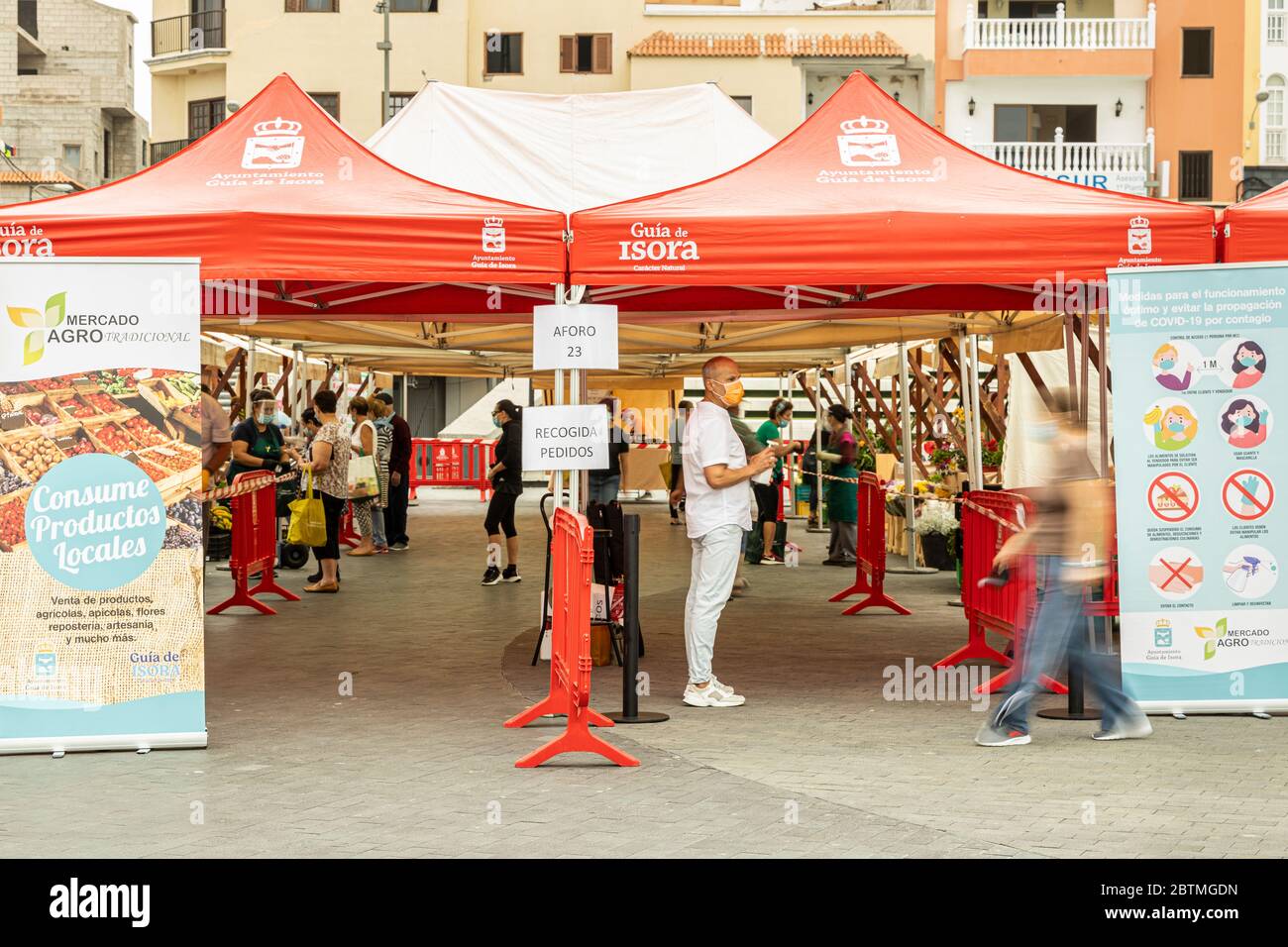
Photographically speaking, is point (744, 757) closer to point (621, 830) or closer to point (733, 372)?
point (621, 830)

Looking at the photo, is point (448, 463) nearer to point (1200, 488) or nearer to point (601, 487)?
point (601, 487)

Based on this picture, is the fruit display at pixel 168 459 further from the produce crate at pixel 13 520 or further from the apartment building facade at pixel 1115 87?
the apartment building facade at pixel 1115 87

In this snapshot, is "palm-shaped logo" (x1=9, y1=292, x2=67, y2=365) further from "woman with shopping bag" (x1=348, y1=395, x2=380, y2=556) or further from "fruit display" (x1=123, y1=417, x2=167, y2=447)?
"woman with shopping bag" (x1=348, y1=395, x2=380, y2=556)

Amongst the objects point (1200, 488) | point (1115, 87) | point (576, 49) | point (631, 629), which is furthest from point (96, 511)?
point (576, 49)

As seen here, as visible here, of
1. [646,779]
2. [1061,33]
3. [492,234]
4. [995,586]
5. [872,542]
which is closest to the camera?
[646,779]

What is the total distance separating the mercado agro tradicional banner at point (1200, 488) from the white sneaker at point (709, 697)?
2.31 m

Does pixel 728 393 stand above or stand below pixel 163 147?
below

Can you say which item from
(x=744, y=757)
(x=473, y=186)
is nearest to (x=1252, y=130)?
(x=473, y=186)

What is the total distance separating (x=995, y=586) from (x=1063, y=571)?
1.01m

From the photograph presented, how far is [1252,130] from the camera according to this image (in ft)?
130

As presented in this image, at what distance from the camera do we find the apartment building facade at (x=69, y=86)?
5694 centimetres

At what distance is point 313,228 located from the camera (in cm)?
869

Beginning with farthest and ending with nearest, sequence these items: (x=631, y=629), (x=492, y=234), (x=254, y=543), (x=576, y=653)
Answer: (x=254, y=543), (x=492, y=234), (x=631, y=629), (x=576, y=653)

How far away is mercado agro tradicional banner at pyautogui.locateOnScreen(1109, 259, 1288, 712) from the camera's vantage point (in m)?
8.70
